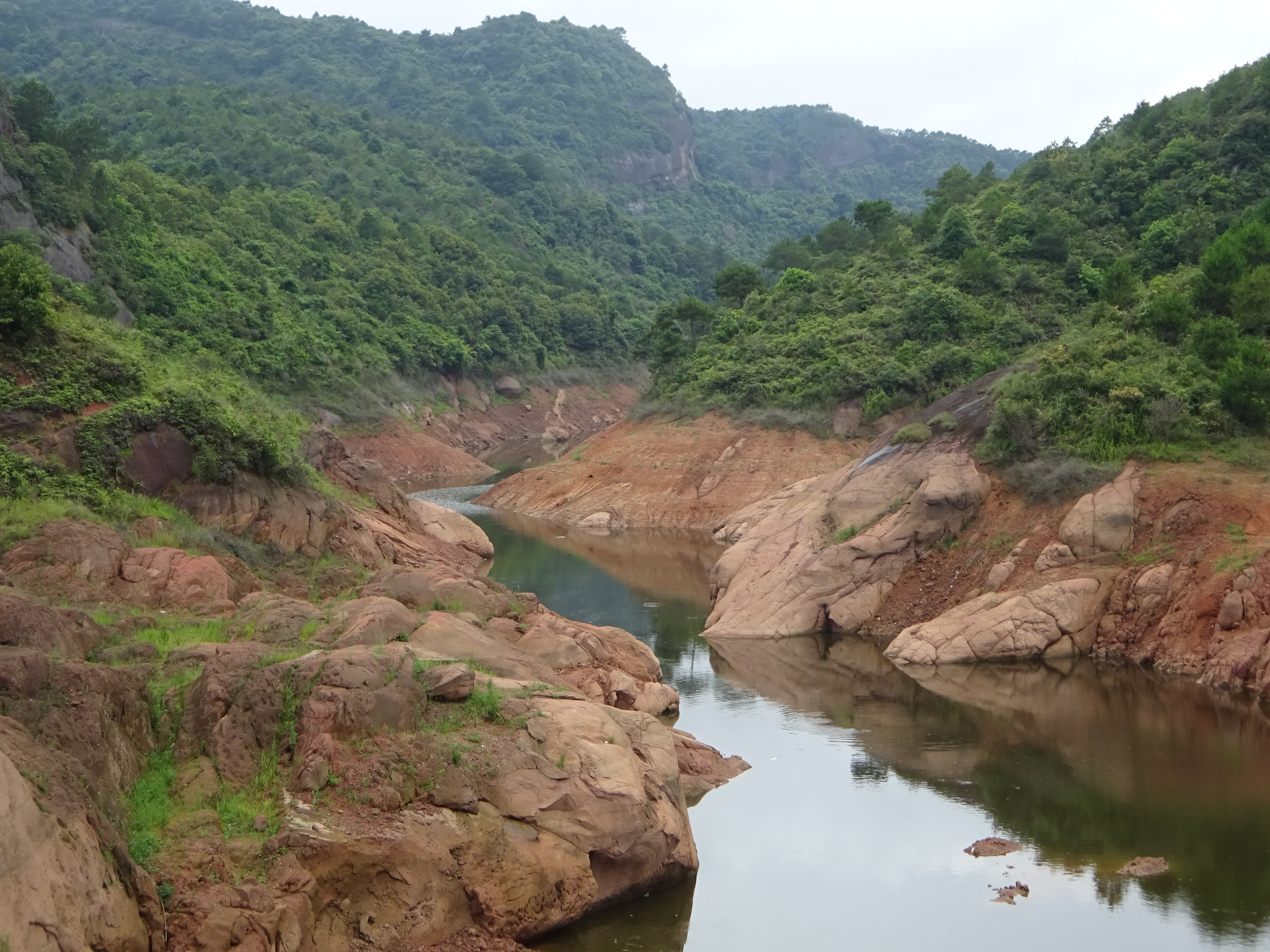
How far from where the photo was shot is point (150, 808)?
44.6 feet

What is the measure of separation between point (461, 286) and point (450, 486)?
35.7 metres

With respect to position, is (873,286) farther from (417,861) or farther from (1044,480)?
(417,861)

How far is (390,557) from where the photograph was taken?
30.2 m

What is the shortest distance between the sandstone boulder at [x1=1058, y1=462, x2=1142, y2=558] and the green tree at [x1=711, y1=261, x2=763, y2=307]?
47847mm

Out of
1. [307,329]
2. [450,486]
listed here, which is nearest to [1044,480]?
[450,486]

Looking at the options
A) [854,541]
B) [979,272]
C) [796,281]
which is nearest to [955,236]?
[979,272]

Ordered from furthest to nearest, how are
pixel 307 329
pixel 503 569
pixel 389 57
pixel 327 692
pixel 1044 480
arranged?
pixel 389 57
pixel 307 329
pixel 503 569
pixel 1044 480
pixel 327 692

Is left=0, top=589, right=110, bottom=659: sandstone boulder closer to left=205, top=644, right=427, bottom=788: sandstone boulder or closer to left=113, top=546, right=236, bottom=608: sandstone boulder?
left=205, top=644, right=427, bottom=788: sandstone boulder

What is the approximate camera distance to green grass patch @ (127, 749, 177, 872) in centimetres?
1278

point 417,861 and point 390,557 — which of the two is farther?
point 390,557

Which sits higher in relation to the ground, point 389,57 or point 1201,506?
point 389,57

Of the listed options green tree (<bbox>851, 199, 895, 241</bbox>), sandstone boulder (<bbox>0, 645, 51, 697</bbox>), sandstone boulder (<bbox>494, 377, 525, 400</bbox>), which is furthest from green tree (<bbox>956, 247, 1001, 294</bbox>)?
sandstone boulder (<bbox>0, 645, 51, 697</bbox>)

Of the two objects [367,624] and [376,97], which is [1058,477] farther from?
[376,97]

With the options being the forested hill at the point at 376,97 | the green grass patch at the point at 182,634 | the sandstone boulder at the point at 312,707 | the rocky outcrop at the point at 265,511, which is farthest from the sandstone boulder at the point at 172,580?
the forested hill at the point at 376,97
